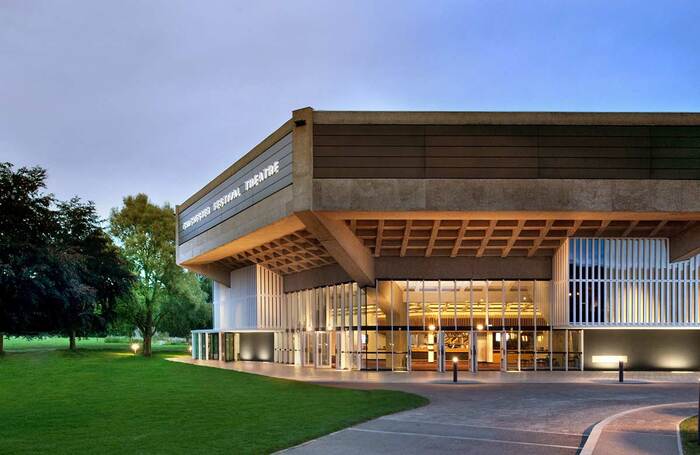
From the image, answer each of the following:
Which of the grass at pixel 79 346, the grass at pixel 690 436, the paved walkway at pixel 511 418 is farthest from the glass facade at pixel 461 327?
the grass at pixel 79 346

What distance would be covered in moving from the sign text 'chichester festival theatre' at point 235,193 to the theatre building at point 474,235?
12 cm

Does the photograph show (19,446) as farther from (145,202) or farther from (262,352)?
(145,202)

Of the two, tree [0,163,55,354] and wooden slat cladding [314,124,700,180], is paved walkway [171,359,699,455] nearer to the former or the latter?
tree [0,163,55,354]

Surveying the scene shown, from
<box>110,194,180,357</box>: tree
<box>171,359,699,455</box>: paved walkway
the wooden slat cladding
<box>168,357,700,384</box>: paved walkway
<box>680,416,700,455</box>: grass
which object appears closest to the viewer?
<box>680,416,700,455</box>: grass

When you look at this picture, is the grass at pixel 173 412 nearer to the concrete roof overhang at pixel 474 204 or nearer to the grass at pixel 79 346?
the concrete roof overhang at pixel 474 204

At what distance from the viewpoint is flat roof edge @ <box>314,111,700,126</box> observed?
30375 millimetres

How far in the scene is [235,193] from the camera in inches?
1550

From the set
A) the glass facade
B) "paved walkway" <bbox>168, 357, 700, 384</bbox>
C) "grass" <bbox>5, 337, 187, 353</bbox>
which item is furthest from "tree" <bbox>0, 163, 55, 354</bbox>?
"grass" <bbox>5, 337, 187, 353</bbox>

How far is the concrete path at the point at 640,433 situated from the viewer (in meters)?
11.9

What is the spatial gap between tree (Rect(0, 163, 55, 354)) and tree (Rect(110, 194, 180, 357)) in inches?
1883

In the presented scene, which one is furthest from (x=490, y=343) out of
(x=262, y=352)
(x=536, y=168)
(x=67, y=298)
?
(x=67, y=298)

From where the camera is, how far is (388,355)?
122 ft

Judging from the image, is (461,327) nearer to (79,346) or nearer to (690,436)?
(690,436)

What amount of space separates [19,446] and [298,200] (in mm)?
18461
